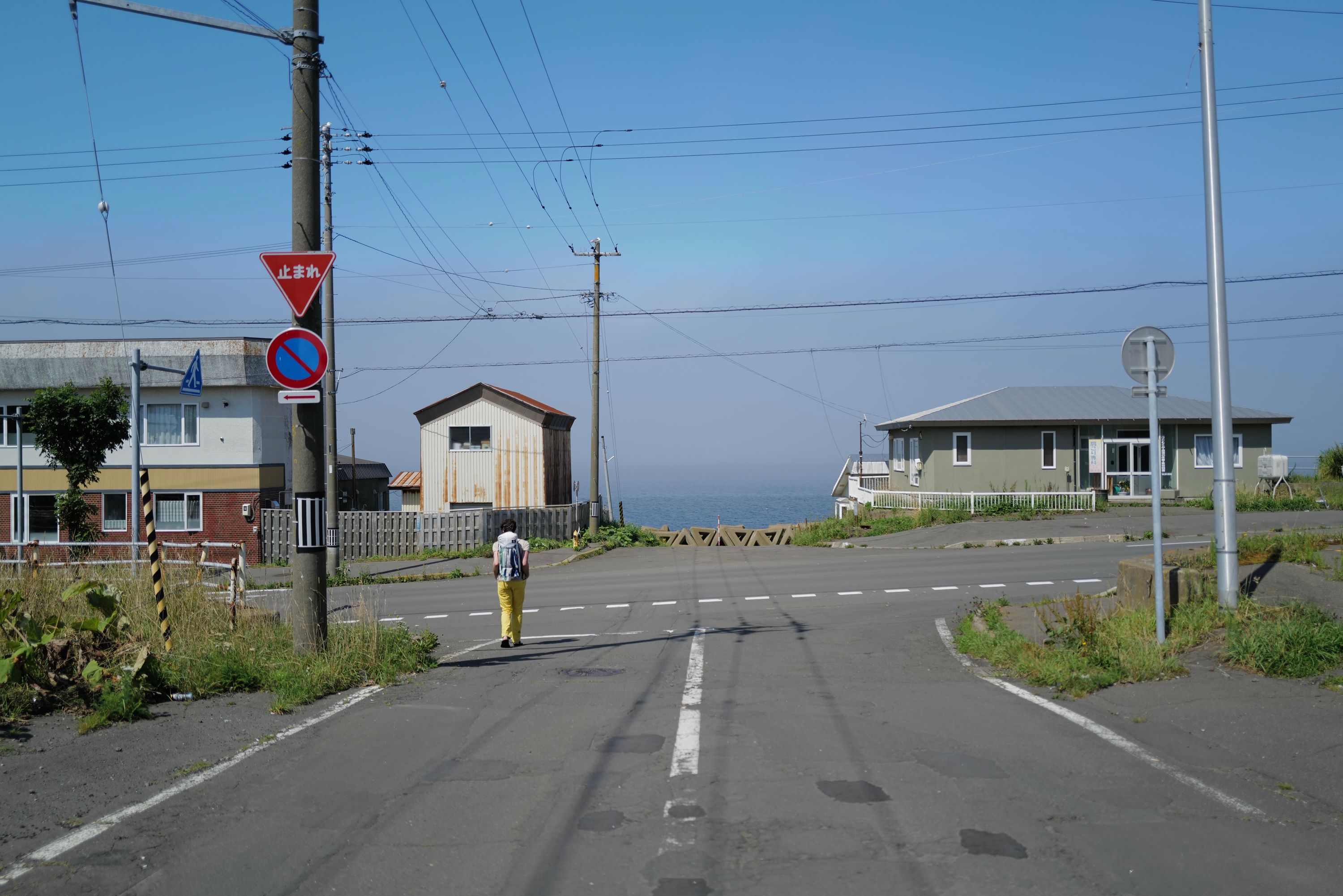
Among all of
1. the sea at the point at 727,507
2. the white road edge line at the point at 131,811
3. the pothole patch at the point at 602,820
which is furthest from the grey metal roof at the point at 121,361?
the pothole patch at the point at 602,820

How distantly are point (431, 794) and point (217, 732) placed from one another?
2432 millimetres

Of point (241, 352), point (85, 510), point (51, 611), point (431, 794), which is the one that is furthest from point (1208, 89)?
point (241, 352)

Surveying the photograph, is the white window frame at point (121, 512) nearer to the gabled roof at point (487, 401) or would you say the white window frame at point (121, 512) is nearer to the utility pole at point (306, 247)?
the gabled roof at point (487, 401)

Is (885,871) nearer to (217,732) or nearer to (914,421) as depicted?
(217,732)

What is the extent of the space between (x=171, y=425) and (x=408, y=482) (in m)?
12.8

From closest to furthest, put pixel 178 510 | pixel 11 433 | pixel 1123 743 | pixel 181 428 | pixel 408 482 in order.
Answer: pixel 1123 743 → pixel 178 510 → pixel 181 428 → pixel 11 433 → pixel 408 482

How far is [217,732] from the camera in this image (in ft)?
23.7

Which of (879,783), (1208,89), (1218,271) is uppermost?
(1208,89)

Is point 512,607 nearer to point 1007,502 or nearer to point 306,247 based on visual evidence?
point 306,247

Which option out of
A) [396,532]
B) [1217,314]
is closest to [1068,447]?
[396,532]

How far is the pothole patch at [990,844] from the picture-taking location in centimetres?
479

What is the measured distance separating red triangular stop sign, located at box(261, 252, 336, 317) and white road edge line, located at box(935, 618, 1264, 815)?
7496 millimetres

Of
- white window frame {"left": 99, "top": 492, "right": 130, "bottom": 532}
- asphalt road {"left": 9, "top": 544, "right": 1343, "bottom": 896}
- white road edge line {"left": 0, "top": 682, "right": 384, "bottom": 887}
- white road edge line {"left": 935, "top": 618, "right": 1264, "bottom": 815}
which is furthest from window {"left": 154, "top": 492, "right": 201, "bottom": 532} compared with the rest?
white road edge line {"left": 935, "top": 618, "right": 1264, "bottom": 815}

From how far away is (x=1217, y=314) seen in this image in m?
9.80
